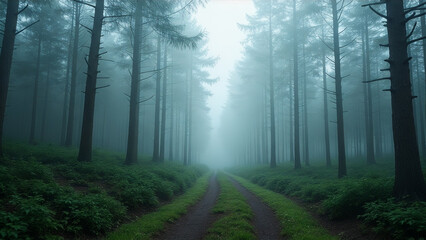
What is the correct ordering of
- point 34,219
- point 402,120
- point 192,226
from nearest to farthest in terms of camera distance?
1. point 34,219
2. point 402,120
3. point 192,226

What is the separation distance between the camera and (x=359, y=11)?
70.0ft

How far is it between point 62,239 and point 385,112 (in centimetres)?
4079

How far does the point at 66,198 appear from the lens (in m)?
6.70

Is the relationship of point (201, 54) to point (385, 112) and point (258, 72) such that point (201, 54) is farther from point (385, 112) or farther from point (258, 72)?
point (385, 112)

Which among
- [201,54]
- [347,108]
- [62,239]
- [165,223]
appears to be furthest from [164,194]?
[347,108]

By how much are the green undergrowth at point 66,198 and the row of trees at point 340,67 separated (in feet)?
27.0

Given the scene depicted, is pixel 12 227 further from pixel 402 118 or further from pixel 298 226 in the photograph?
pixel 402 118

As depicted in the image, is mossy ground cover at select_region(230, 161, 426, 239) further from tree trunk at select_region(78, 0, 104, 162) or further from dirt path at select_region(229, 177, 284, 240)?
tree trunk at select_region(78, 0, 104, 162)

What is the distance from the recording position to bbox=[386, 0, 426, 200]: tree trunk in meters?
6.93

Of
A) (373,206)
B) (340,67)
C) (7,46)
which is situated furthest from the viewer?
(340,67)

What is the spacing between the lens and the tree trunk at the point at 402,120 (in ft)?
22.7

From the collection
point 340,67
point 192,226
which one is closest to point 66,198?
point 192,226

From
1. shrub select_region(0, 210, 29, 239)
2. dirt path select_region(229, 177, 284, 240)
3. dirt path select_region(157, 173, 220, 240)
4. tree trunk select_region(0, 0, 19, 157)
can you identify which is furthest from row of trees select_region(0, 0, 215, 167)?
dirt path select_region(229, 177, 284, 240)

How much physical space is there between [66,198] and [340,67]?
22.7 meters
